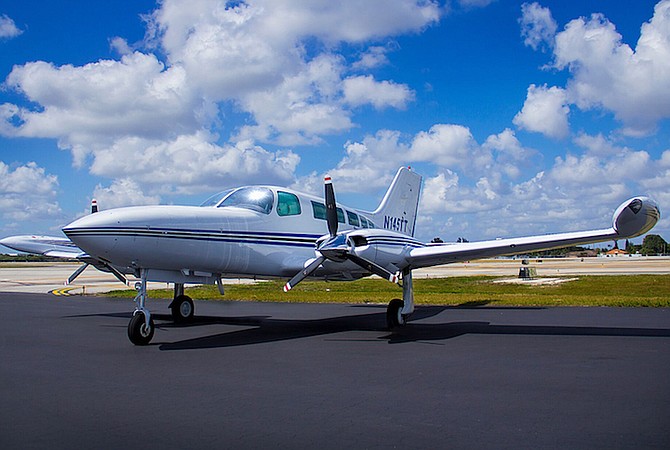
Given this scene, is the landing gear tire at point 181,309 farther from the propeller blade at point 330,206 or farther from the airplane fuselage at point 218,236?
the propeller blade at point 330,206

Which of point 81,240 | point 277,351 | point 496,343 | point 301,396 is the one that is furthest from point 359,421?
point 81,240

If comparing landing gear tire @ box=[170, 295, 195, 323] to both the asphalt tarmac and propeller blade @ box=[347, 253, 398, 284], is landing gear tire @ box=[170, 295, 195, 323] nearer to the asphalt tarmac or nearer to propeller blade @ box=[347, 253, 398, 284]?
the asphalt tarmac

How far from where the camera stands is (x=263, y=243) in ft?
46.5

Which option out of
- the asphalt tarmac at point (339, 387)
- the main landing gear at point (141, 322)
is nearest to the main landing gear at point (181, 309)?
the asphalt tarmac at point (339, 387)

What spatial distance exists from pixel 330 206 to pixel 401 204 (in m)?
7.69

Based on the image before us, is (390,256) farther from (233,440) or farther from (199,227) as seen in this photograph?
(233,440)

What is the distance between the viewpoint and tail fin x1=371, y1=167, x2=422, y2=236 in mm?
19953

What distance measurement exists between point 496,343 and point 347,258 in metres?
3.88

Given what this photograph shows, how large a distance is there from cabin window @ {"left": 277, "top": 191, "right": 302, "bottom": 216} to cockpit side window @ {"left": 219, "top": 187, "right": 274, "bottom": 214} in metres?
0.26

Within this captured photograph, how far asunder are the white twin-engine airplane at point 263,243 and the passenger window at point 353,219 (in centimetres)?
9

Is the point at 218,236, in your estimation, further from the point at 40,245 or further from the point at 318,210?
the point at 40,245

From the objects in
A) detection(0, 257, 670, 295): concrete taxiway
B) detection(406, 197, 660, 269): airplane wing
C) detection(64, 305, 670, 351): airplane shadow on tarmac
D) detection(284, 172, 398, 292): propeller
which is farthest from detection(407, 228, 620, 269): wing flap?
detection(0, 257, 670, 295): concrete taxiway

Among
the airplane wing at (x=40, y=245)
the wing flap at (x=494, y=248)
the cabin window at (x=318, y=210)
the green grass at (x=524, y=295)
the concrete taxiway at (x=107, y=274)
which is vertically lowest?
the green grass at (x=524, y=295)

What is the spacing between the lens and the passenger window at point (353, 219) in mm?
16875
